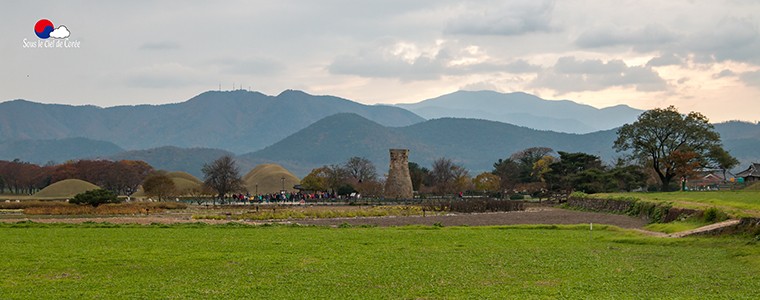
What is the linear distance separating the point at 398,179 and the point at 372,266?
214ft

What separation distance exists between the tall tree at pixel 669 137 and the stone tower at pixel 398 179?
72.9 ft

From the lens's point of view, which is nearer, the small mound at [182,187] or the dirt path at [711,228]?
the dirt path at [711,228]

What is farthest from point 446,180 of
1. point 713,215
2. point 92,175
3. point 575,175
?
point 713,215

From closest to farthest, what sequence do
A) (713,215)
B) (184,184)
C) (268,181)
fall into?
(713,215) → (184,184) → (268,181)

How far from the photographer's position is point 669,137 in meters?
76.9

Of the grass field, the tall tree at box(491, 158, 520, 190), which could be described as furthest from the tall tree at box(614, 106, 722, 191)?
the grass field

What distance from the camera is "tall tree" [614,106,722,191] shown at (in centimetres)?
7556

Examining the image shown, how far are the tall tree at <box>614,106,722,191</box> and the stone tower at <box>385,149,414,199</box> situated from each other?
72.9ft

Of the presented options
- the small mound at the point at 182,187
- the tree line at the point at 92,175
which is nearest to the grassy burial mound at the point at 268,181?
the small mound at the point at 182,187

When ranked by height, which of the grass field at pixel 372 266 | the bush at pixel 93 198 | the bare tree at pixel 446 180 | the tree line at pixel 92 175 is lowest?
the grass field at pixel 372 266

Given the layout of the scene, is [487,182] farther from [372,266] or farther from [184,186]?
[372,266]

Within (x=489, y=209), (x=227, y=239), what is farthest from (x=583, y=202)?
(x=227, y=239)

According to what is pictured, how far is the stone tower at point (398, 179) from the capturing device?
84.5 meters

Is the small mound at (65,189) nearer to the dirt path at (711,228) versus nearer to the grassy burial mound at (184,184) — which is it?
the grassy burial mound at (184,184)
